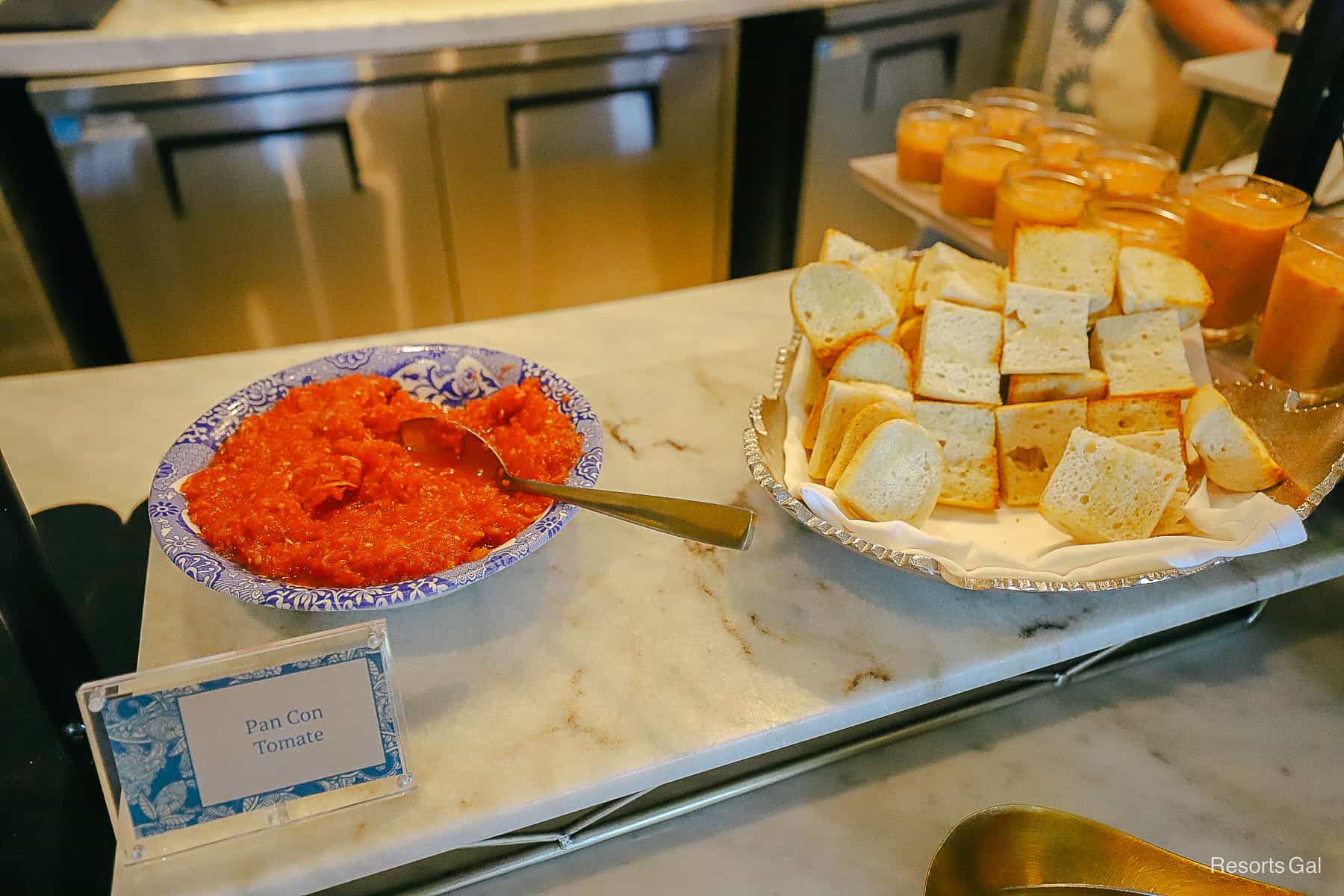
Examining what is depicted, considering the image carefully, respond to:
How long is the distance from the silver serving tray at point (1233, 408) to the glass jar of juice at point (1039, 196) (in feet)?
1.08

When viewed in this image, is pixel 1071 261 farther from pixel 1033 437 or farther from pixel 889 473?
pixel 889 473

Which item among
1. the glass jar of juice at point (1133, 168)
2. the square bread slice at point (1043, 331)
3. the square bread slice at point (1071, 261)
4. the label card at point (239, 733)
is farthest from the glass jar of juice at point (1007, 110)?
the label card at point (239, 733)

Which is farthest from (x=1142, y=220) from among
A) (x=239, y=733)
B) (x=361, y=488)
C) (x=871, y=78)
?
(x=871, y=78)

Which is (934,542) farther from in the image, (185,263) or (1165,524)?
(185,263)

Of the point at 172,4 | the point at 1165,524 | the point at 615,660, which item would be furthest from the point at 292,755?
the point at 172,4

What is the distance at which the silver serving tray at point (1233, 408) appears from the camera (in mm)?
737

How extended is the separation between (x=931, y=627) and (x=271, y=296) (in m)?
2.01

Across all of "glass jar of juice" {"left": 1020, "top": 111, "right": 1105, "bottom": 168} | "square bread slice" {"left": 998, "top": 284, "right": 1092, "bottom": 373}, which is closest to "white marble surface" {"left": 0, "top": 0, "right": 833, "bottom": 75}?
"glass jar of juice" {"left": 1020, "top": 111, "right": 1105, "bottom": 168}

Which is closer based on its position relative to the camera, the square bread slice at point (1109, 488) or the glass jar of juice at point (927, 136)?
the square bread slice at point (1109, 488)

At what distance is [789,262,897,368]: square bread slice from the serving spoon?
0.27 meters

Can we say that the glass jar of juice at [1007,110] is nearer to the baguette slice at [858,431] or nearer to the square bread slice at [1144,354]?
the square bread slice at [1144,354]

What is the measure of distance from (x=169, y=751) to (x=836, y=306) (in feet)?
2.36

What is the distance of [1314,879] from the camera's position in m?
0.72

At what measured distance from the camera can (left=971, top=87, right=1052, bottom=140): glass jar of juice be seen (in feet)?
4.86
